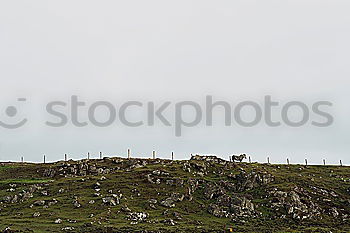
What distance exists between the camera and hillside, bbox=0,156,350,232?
3036 inches

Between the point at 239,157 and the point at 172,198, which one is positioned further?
the point at 239,157

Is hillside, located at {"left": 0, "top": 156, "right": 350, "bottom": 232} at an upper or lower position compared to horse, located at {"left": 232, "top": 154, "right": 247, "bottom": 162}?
lower

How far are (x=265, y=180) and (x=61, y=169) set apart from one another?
158 ft

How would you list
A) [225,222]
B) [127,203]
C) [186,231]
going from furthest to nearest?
[127,203]
[225,222]
[186,231]

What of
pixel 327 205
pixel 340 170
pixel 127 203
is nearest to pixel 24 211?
pixel 127 203

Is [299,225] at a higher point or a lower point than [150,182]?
lower

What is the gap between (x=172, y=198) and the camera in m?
89.9

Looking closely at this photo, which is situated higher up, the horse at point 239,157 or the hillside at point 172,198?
the horse at point 239,157

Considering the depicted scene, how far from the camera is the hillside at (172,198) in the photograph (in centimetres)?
7712

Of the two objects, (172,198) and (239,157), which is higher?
(239,157)

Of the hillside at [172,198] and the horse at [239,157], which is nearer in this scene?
the hillside at [172,198]

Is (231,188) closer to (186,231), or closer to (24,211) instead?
(186,231)

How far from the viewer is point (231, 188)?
96.4m

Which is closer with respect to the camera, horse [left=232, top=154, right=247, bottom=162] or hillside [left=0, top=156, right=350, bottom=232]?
hillside [left=0, top=156, right=350, bottom=232]
